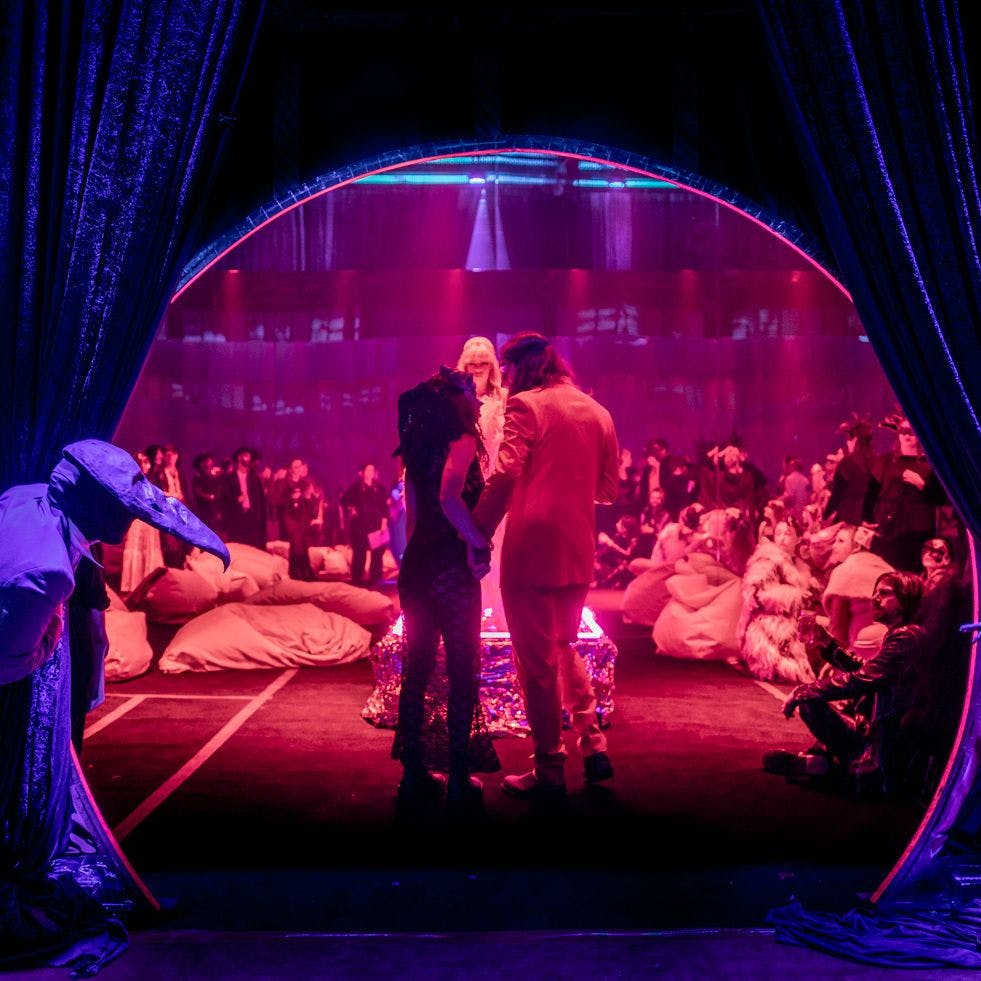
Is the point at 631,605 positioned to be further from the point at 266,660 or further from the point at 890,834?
the point at 890,834

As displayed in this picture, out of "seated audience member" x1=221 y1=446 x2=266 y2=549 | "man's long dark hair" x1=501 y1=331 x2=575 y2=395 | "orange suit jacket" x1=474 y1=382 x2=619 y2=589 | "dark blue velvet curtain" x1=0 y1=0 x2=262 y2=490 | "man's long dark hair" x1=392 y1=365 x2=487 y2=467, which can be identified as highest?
"dark blue velvet curtain" x1=0 y1=0 x2=262 y2=490

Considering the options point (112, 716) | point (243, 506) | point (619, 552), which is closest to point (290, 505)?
point (243, 506)

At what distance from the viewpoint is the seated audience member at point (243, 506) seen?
7152 millimetres

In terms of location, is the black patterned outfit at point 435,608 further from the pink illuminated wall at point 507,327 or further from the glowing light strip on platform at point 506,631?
the pink illuminated wall at point 507,327

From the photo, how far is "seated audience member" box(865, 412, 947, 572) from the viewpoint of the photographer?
4.85 metres

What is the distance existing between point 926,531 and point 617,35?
2.98 m

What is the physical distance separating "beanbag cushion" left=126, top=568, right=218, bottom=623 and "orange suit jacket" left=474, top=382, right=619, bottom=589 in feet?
12.3

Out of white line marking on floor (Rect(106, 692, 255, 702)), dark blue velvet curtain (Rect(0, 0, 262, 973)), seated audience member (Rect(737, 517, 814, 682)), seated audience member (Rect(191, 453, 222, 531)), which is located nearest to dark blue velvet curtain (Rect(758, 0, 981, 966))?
dark blue velvet curtain (Rect(0, 0, 262, 973))

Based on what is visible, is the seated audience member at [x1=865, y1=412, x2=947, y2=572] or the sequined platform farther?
the seated audience member at [x1=865, y1=412, x2=947, y2=572]

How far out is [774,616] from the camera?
5.41 meters

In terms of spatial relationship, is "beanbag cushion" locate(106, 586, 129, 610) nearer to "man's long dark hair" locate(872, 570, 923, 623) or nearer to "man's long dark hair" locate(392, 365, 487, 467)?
"man's long dark hair" locate(392, 365, 487, 467)

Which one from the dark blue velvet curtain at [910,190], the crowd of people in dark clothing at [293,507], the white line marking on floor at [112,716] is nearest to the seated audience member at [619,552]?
the crowd of people in dark clothing at [293,507]

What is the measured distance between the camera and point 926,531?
4.96 meters

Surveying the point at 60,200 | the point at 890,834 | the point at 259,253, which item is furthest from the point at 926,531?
the point at 259,253
